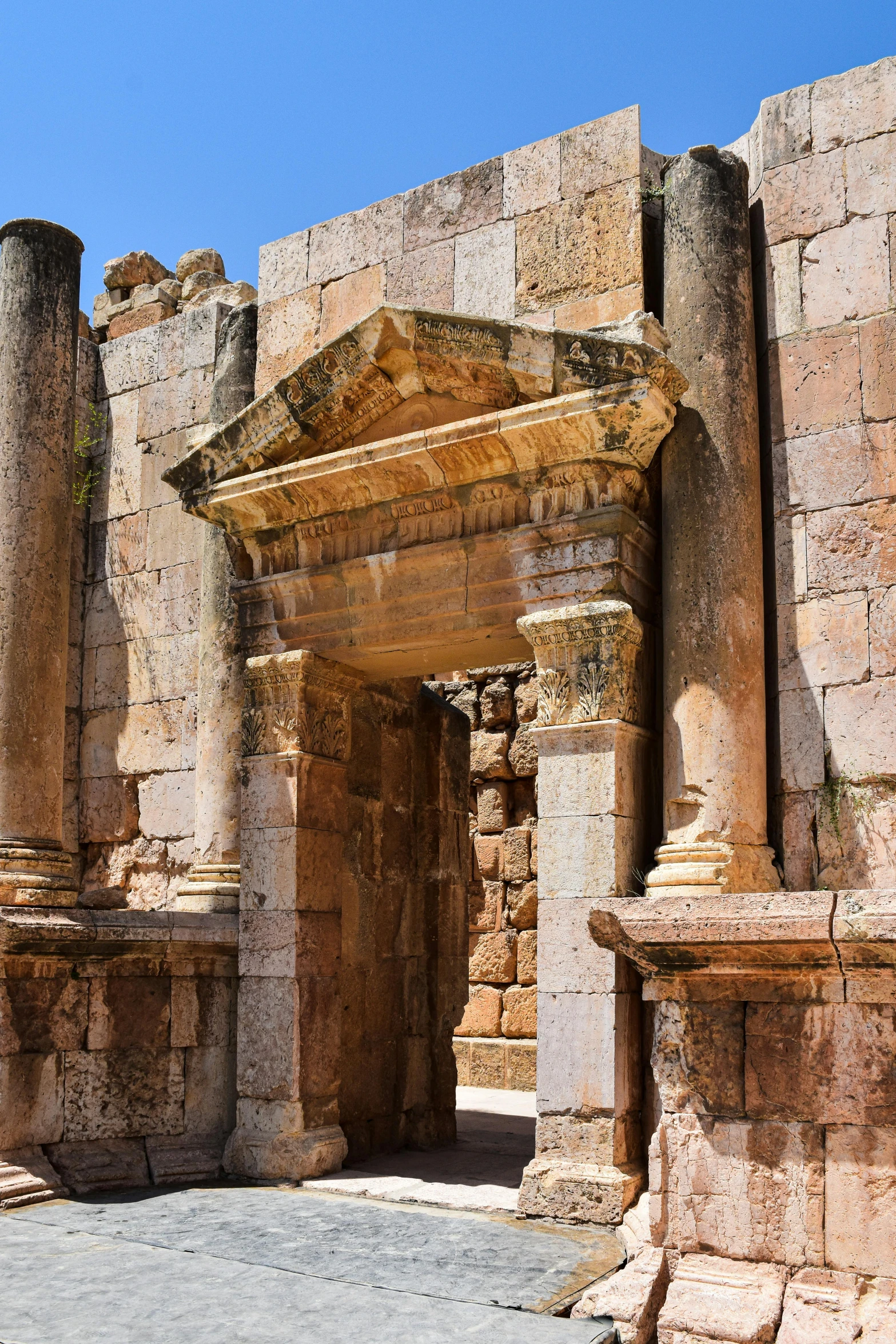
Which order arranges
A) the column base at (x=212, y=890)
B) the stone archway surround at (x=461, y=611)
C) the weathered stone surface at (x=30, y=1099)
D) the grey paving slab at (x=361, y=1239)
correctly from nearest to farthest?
1. the grey paving slab at (x=361, y=1239)
2. the stone archway surround at (x=461, y=611)
3. the weathered stone surface at (x=30, y=1099)
4. the column base at (x=212, y=890)

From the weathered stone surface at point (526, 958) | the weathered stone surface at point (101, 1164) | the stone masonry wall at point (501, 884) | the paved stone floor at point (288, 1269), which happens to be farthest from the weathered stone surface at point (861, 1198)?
the weathered stone surface at point (526, 958)

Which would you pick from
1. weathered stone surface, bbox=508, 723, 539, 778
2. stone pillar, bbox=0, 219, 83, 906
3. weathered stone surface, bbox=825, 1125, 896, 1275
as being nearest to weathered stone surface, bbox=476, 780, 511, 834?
weathered stone surface, bbox=508, 723, 539, 778

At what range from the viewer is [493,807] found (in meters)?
12.3

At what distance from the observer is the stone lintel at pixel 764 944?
3.70 meters

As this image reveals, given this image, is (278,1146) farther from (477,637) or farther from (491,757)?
(491,757)

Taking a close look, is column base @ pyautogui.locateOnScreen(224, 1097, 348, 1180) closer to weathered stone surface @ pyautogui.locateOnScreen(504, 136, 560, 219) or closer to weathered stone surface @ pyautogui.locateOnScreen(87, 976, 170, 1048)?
weathered stone surface @ pyautogui.locateOnScreen(87, 976, 170, 1048)

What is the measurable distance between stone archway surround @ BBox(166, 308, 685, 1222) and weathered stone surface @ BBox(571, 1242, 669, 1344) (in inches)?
48.0

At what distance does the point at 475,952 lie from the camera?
1211 cm

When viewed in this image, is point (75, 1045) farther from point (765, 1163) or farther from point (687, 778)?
point (765, 1163)

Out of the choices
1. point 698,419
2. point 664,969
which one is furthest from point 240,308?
point 664,969

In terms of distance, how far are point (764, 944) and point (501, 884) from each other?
843 cm

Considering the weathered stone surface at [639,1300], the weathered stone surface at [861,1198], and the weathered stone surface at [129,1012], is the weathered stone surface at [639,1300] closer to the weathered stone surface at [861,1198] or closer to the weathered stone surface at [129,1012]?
the weathered stone surface at [861,1198]

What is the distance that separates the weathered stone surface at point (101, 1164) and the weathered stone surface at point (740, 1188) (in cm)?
355

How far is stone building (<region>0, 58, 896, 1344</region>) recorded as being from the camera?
5.83 meters
